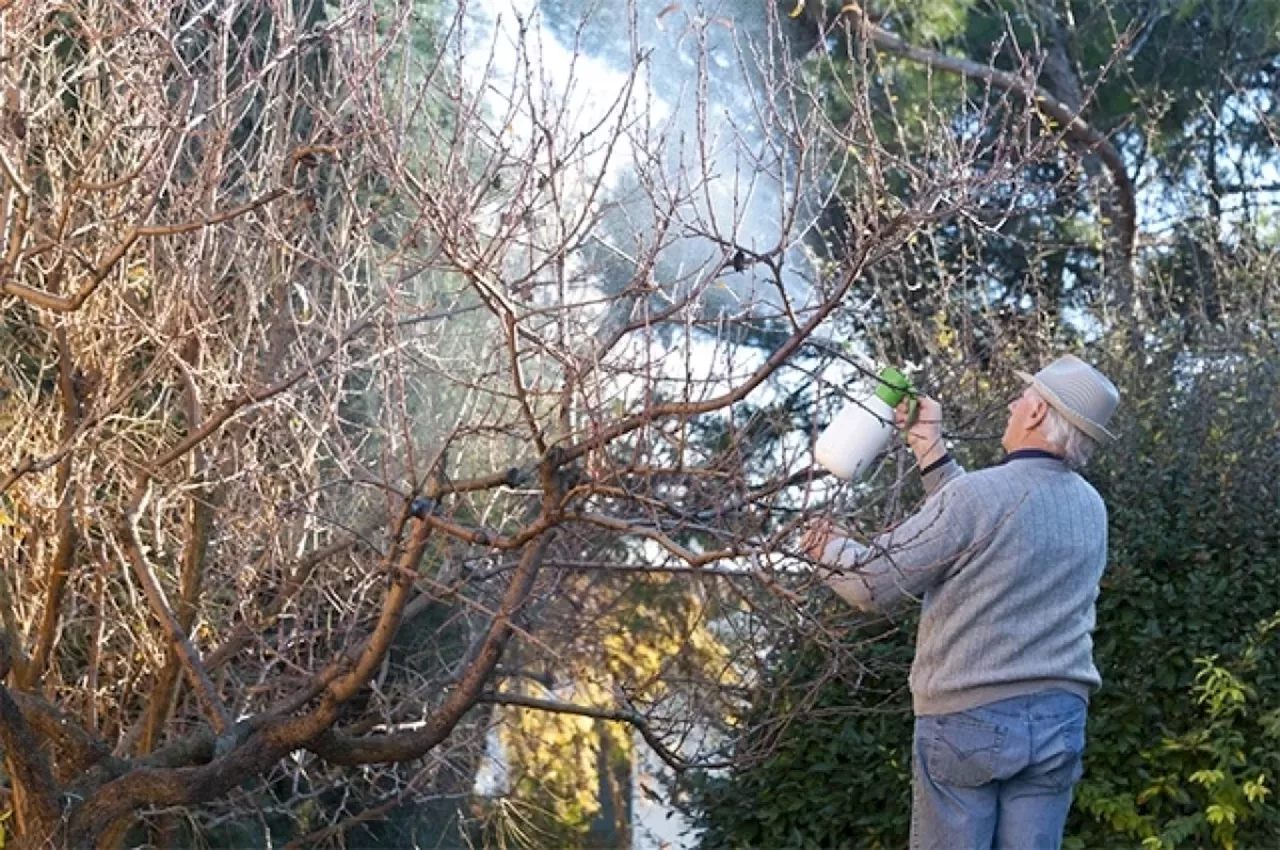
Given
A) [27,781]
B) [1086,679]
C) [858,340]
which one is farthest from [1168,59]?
[27,781]

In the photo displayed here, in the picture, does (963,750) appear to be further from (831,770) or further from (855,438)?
(831,770)

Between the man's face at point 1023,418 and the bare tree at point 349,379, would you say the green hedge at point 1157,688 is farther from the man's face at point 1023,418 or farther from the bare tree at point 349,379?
the man's face at point 1023,418

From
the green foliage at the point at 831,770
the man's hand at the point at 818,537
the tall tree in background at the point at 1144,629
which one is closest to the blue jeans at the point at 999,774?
the tall tree in background at the point at 1144,629

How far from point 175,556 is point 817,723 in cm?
209

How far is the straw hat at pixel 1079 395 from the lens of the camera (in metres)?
3.70

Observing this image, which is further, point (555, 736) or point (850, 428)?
point (555, 736)

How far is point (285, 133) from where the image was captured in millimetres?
5125

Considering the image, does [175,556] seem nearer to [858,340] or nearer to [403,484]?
[403,484]

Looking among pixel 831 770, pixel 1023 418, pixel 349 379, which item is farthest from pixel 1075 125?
pixel 1023 418

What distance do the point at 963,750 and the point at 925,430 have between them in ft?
2.20

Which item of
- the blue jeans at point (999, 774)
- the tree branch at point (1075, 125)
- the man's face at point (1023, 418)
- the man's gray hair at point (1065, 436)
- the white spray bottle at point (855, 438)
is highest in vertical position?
the tree branch at point (1075, 125)

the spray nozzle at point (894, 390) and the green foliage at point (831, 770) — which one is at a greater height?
the spray nozzle at point (894, 390)

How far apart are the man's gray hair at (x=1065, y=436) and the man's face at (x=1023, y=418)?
0.01 metres

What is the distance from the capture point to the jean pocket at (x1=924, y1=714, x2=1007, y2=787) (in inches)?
141
